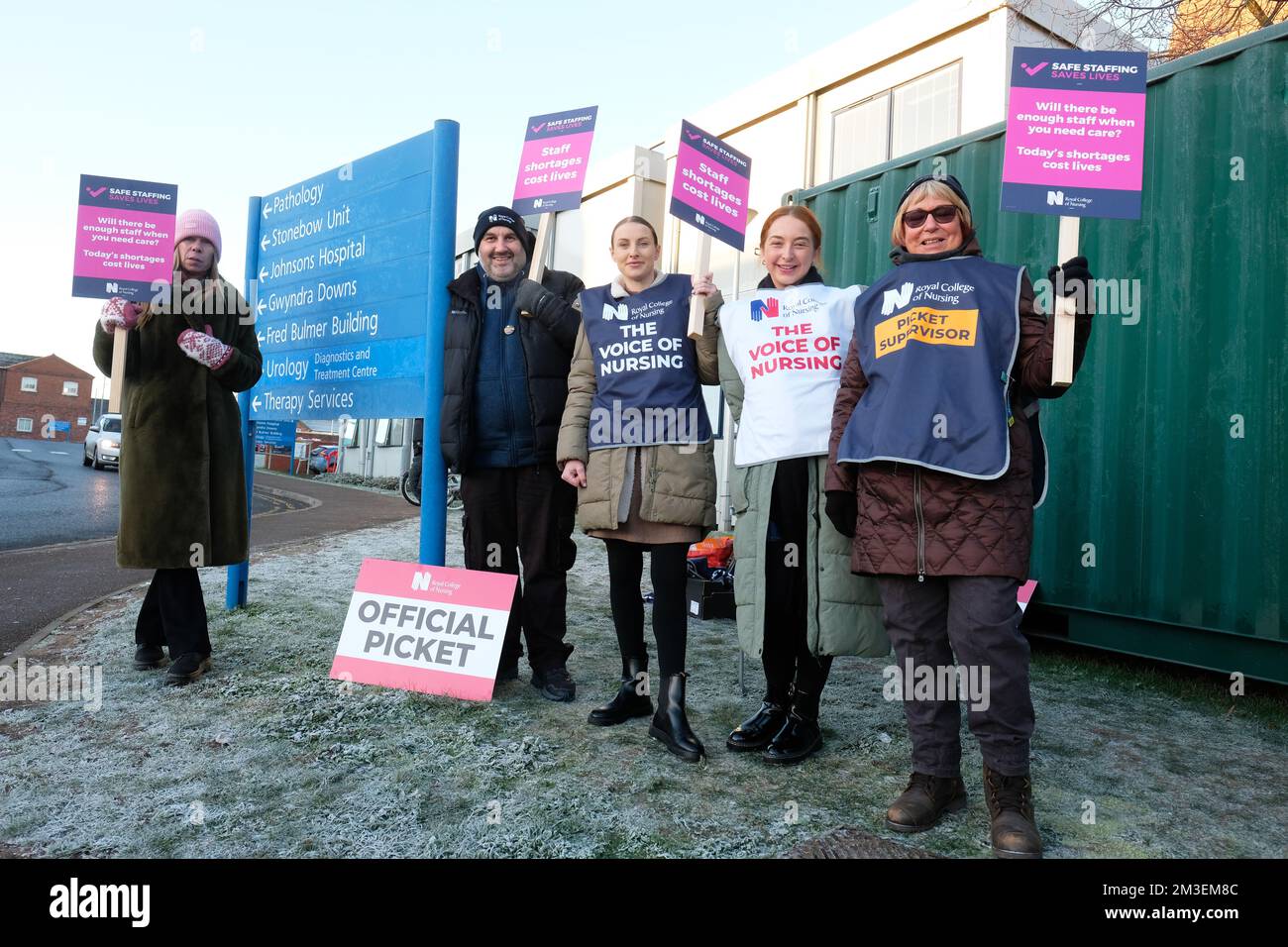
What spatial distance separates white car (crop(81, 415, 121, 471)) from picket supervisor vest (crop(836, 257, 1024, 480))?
23.7m

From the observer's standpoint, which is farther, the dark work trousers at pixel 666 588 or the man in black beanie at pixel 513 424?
the man in black beanie at pixel 513 424

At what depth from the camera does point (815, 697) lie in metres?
2.90

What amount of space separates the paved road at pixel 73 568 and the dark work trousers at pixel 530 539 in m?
2.71

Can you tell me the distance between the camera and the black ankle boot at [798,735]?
2766mm

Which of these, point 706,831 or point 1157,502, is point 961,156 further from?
point 706,831

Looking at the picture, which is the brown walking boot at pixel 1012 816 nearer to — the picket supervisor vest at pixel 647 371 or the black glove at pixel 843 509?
the black glove at pixel 843 509

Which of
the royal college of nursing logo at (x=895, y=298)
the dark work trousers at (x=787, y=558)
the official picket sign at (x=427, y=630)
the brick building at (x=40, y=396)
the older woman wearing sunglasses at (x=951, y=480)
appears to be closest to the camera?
the older woman wearing sunglasses at (x=951, y=480)

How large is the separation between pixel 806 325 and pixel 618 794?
1672 mm

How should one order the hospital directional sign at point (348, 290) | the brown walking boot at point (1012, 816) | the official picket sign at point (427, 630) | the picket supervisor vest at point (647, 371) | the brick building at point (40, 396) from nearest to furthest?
the brown walking boot at point (1012, 816)
the picket supervisor vest at point (647, 371)
the official picket sign at point (427, 630)
the hospital directional sign at point (348, 290)
the brick building at point (40, 396)

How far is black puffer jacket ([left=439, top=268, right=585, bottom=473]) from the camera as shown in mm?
3357

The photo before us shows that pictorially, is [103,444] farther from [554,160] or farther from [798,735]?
[798,735]

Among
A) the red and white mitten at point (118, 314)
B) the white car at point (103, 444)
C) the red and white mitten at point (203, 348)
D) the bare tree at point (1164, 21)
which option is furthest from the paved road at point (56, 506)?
the bare tree at point (1164, 21)

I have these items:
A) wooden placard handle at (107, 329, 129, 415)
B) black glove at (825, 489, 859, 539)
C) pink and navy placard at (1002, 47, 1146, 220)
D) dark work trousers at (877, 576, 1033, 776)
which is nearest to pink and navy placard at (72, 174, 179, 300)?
wooden placard handle at (107, 329, 129, 415)
